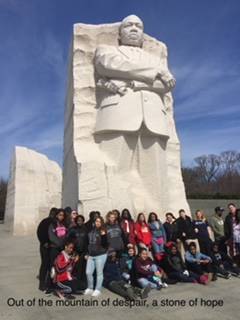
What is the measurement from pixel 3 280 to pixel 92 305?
77.3 inches

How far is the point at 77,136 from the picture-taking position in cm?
833

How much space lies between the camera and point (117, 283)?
507cm

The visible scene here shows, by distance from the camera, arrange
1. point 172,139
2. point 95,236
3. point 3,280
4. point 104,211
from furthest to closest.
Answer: point 172,139 < point 104,211 < point 3,280 < point 95,236

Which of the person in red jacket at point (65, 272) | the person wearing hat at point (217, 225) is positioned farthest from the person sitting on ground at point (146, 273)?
the person wearing hat at point (217, 225)

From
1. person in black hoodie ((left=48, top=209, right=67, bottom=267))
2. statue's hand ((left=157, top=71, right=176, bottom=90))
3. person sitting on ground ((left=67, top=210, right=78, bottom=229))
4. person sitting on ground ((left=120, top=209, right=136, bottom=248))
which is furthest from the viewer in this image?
statue's hand ((left=157, top=71, right=176, bottom=90))

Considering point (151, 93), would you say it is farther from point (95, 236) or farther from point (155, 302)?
point (155, 302)

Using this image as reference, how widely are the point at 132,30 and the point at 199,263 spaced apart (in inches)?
213

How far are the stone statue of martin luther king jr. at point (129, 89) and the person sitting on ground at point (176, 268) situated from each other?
9.99 ft

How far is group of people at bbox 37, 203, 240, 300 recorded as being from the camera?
5.11 meters

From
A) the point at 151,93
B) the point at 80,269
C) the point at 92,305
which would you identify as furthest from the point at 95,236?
the point at 151,93

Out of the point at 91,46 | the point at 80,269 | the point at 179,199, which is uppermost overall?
the point at 91,46

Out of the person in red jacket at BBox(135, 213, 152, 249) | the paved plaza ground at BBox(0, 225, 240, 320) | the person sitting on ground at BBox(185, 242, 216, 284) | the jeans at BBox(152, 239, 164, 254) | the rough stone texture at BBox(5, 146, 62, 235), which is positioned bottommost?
the paved plaza ground at BBox(0, 225, 240, 320)

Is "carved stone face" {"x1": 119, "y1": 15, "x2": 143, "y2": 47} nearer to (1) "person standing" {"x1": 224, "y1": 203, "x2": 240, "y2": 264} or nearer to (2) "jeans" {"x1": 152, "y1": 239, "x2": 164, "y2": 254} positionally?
(1) "person standing" {"x1": 224, "y1": 203, "x2": 240, "y2": 264}

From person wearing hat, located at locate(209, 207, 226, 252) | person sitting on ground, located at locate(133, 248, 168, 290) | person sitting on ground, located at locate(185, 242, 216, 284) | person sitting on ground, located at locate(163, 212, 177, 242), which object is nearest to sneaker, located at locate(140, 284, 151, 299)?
person sitting on ground, located at locate(133, 248, 168, 290)
